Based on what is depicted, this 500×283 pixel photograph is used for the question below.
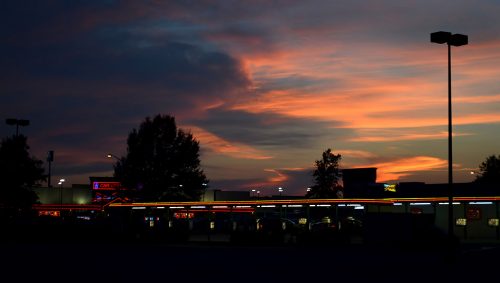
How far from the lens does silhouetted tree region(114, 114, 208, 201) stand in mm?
104562

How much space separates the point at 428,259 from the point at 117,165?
254 feet

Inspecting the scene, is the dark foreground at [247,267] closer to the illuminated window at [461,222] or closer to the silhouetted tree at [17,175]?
the illuminated window at [461,222]

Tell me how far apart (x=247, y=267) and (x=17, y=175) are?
52023 millimetres

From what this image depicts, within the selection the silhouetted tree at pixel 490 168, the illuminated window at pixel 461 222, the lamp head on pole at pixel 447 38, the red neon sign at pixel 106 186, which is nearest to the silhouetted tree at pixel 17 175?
the red neon sign at pixel 106 186

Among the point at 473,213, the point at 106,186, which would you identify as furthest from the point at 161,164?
the point at 473,213

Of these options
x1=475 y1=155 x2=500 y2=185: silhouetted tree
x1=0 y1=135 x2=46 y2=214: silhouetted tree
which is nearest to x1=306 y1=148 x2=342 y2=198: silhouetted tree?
x1=475 y1=155 x2=500 y2=185: silhouetted tree

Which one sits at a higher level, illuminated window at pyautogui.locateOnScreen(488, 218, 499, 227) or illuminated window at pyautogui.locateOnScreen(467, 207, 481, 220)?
illuminated window at pyautogui.locateOnScreen(467, 207, 481, 220)

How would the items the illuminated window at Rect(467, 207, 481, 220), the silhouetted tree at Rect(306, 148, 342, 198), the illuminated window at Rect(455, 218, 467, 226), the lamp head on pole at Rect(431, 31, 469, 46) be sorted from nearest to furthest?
the lamp head on pole at Rect(431, 31, 469, 46)
the illuminated window at Rect(455, 218, 467, 226)
the illuminated window at Rect(467, 207, 481, 220)
the silhouetted tree at Rect(306, 148, 342, 198)

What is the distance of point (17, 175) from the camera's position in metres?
76.5

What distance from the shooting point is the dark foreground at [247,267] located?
25375 mm

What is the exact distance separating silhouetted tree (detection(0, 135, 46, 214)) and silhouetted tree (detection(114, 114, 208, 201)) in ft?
85.8

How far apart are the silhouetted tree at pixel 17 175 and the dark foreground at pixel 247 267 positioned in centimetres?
3739

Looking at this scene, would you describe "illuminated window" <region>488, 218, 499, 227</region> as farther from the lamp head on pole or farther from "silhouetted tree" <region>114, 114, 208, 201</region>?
"silhouetted tree" <region>114, 114, 208, 201</region>

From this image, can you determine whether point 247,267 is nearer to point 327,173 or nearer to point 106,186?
point 106,186
